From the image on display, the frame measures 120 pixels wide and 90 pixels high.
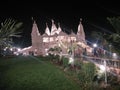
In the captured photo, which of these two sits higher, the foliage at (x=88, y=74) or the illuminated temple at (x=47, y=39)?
the illuminated temple at (x=47, y=39)

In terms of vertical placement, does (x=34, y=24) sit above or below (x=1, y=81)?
above

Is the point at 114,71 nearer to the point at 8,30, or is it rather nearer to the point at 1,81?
the point at 1,81

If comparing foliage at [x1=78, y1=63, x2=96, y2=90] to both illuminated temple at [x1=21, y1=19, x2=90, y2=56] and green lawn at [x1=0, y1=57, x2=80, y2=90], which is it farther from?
illuminated temple at [x1=21, y1=19, x2=90, y2=56]

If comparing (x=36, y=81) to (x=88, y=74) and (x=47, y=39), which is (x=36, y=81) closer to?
(x=88, y=74)

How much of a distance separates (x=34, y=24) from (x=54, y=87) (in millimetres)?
58292

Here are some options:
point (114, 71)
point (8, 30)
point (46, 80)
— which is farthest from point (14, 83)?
point (8, 30)

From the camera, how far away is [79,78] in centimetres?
1798

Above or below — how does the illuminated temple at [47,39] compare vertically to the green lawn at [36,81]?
above

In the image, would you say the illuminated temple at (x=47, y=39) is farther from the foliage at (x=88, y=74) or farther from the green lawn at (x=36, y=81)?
the foliage at (x=88, y=74)

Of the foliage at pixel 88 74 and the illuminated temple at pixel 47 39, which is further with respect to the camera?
the illuminated temple at pixel 47 39

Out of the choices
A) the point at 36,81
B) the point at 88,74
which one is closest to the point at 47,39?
the point at 36,81

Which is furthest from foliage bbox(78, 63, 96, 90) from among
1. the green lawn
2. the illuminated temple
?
the illuminated temple

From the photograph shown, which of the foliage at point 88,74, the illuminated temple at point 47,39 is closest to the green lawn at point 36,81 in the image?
the foliage at point 88,74

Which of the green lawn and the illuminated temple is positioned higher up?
the illuminated temple
